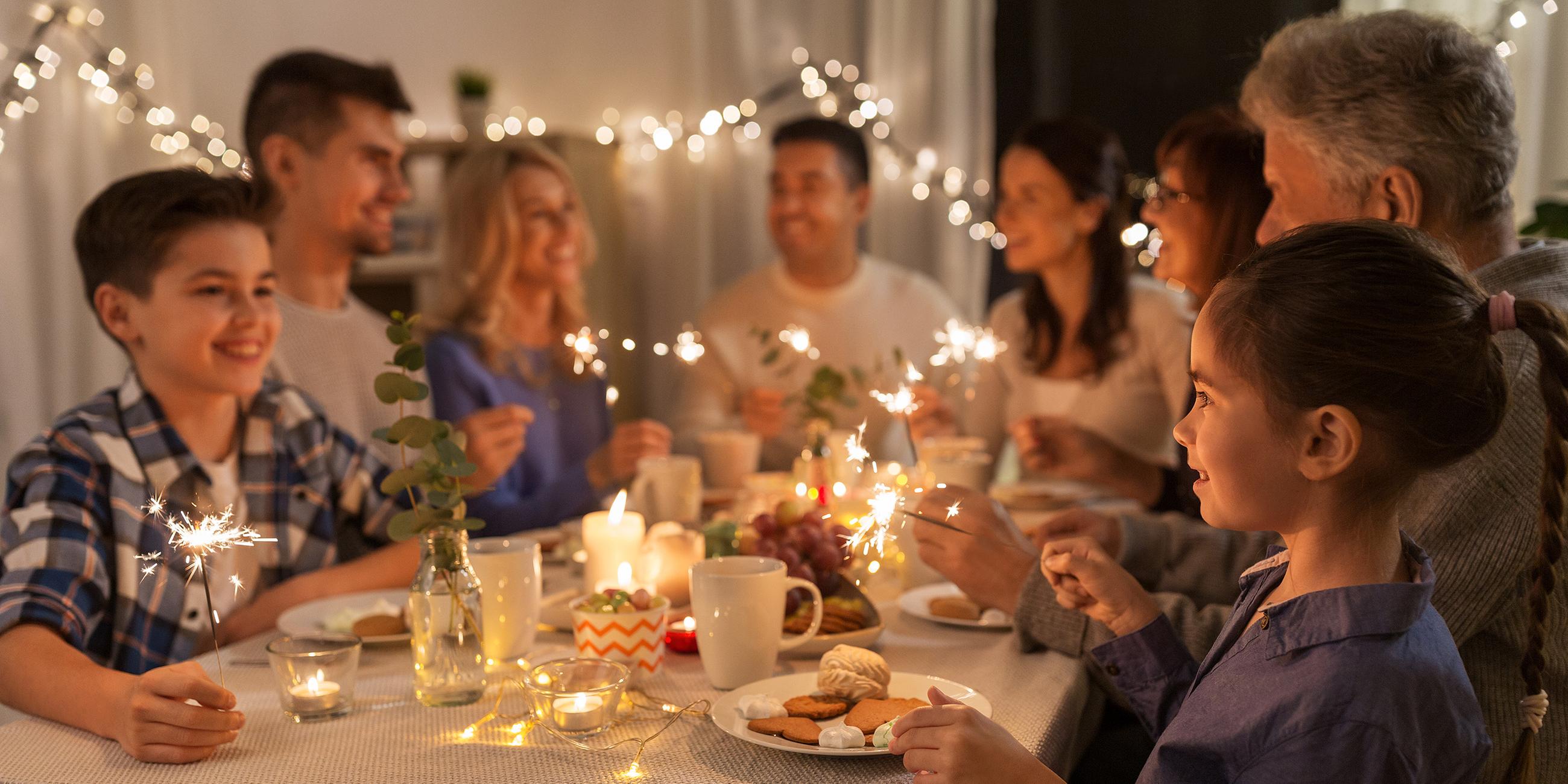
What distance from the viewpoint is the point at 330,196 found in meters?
2.68

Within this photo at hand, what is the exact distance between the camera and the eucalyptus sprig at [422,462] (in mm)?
1270

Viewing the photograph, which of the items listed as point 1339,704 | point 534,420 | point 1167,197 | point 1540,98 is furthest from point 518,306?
point 1540,98

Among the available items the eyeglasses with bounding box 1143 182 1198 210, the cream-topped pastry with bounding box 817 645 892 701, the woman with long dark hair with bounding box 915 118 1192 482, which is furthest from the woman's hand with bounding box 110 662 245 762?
the woman with long dark hair with bounding box 915 118 1192 482

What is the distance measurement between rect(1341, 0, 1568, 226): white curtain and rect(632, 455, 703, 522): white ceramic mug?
232 cm

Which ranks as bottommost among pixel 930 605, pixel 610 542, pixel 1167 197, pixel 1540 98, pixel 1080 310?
pixel 930 605

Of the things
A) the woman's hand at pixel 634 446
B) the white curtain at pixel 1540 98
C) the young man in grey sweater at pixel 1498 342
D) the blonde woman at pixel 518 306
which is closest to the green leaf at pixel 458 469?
the young man in grey sweater at pixel 1498 342

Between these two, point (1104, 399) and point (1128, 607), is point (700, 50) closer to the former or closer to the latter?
point (1104, 399)

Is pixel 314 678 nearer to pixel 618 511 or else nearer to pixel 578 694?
pixel 578 694

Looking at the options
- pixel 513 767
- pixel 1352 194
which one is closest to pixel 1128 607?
pixel 1352 194

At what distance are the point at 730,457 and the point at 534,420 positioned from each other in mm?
562

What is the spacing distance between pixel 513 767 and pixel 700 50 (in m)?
3.43

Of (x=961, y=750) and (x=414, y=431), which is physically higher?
(x=414, y=431)

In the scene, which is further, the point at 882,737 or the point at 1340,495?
the point at 882,737

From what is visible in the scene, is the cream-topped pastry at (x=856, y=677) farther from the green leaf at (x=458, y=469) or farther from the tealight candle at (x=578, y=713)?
the green leaf at (x=458, y=469)
